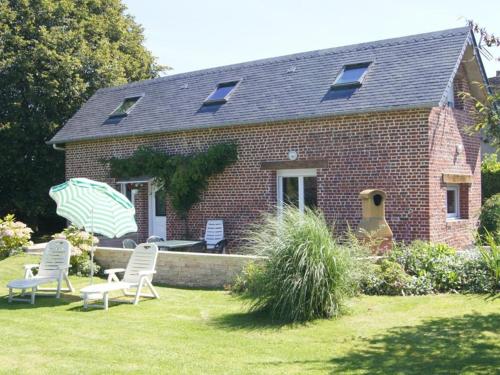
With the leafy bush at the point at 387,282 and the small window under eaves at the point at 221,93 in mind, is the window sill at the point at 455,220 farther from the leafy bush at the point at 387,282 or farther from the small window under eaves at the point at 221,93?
the small window under eaves at the point at 221,93

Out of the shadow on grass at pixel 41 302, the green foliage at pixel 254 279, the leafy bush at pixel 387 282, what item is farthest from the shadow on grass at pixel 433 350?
the shadow on grass at pixel 41 302

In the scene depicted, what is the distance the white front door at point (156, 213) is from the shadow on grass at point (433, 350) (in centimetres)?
1150

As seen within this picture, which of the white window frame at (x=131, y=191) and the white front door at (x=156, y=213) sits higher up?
the white window frame at (x=131, y=191)

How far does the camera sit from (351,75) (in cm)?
1516

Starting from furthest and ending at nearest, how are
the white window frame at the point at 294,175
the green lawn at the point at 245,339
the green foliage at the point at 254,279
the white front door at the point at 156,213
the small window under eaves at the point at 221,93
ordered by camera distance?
1. the white front door at the point at 156,213
2. the small window under eaves at the point at 221,93
3. the white window frame at the point at 294,175
4. the green foliage at the point at 254,279
5. the green lawn at the point at 245,339

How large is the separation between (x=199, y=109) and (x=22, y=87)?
367 inches

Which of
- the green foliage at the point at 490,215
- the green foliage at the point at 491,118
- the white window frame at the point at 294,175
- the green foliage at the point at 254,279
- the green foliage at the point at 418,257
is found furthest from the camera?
the white window frame at the point at 294,175

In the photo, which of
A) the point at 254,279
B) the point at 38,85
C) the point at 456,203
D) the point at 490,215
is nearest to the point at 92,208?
the point at 254,279

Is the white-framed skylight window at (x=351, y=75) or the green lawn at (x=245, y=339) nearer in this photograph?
the green lawn at (x=245, y=339)

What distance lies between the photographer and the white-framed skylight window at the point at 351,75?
1466 centimetres

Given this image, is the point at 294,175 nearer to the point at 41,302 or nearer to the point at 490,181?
the point at 490,181

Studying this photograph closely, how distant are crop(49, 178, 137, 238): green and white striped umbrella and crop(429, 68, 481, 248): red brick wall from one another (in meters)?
6.79

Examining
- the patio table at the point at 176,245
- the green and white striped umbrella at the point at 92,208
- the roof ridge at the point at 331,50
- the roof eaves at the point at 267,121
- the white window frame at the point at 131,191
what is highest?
the roof ridge at the point at 331,50

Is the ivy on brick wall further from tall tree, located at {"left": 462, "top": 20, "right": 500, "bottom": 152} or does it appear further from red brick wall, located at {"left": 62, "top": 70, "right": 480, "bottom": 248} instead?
tall tree, located at {"left": 462, "top": 20, "right": 500, "bottom": 152}
